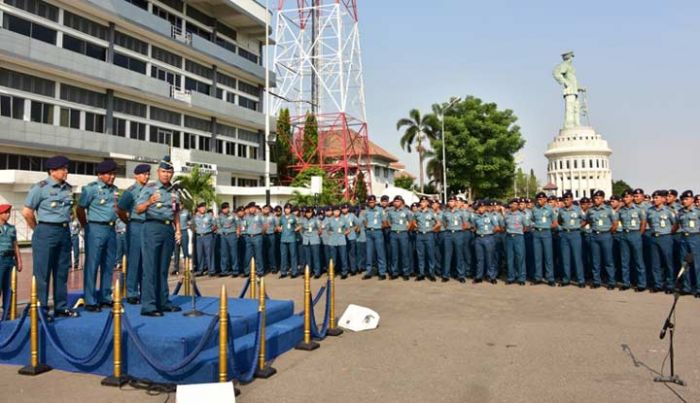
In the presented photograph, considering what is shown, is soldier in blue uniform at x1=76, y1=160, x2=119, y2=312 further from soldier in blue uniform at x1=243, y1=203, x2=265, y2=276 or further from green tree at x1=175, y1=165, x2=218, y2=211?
green tree at x1=175, y1=165, x2=218, y2=211

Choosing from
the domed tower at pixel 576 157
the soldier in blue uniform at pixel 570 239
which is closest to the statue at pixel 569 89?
the domed tower at pixel 576 157

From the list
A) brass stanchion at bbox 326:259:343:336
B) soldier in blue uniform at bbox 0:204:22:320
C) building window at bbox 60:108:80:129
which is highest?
building window at bbox 60:108:80:129

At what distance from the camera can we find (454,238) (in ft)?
39.4

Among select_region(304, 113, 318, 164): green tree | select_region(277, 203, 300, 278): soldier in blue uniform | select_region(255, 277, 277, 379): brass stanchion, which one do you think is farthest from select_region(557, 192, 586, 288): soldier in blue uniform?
select_region(304, 113, 318, 164): green tree

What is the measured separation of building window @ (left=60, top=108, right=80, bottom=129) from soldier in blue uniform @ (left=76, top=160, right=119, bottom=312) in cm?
2381

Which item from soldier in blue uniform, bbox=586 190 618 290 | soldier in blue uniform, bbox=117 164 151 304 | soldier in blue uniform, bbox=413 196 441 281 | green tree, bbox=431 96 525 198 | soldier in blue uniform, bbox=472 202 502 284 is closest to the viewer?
soldier in blue uniform, bbox=117 164 151 304

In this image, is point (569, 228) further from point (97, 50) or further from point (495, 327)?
point (97, 50)

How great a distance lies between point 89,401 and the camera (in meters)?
4.70

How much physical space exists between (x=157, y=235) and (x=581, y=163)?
234 ft

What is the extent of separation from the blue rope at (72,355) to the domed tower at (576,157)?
2717 inches

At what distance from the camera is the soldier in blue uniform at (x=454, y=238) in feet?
39.3

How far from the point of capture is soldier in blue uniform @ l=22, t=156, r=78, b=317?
20.1 feet

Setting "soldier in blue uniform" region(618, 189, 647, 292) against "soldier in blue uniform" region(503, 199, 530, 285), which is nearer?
"soldier in blue uniform" region(618, 189, 647, 292)

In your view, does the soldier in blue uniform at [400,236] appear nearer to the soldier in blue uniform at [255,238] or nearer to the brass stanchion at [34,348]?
the soldier in blue uniform at [255,238]
